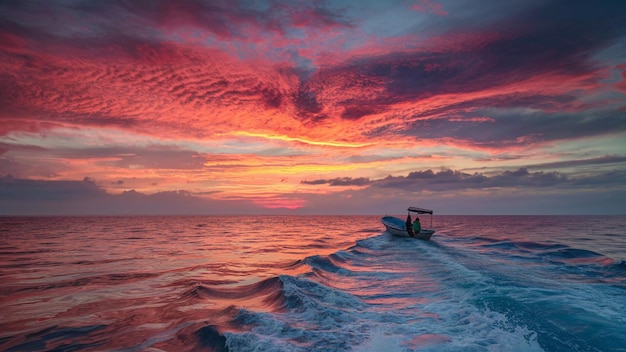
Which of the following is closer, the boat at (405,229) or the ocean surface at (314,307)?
the ocean surface at (314,307)

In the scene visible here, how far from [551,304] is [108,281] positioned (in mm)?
22674

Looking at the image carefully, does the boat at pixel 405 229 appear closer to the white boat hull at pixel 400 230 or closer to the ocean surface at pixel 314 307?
the white boat hull at pixel 400 230

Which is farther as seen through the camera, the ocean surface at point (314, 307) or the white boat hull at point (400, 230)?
the white boat hull at point (400, 230)

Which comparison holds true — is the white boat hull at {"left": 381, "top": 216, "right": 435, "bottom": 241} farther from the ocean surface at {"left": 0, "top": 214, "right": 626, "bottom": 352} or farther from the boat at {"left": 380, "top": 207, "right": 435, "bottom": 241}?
the ocean surface at {"left": 0, "top": 214, "right": 626, "bottom": 352}

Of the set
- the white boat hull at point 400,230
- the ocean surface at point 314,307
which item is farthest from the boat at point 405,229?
the ocean surface at point 314,307

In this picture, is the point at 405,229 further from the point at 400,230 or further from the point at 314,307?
the point at 314,307

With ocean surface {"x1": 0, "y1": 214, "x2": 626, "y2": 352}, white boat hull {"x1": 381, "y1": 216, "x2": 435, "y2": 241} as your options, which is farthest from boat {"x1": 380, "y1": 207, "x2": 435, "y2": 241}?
ocean surface {"x1": 0, "y1": 214, "x2": 626, "y2": 352}

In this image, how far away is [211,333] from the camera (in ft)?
34.7

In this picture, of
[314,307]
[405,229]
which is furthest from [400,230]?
[314,307]

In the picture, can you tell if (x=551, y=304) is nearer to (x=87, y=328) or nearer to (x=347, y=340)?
(x=347, y=340)

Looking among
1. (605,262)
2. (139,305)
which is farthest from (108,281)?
(605,262)

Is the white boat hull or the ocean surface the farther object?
the white boat hull

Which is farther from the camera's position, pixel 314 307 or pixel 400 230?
pixel 400 230

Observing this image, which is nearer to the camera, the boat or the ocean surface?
the ocean surface
